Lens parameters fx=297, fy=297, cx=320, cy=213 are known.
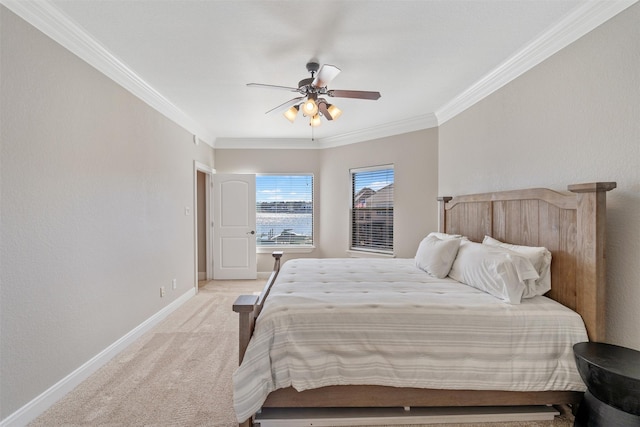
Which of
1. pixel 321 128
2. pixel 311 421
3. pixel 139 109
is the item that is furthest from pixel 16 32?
pixel 321 128

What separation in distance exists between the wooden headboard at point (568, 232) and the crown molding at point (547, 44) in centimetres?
104

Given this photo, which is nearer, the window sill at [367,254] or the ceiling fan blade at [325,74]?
the ceiling fan blade at [325,74]

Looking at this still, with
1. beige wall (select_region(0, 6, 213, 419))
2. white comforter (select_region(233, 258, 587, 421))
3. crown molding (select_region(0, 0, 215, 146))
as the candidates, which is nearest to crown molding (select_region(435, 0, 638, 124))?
white comforter (select_region(233, 258, 587, 421))

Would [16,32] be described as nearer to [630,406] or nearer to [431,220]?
[630,406]

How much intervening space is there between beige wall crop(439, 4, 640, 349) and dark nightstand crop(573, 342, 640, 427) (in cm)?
38

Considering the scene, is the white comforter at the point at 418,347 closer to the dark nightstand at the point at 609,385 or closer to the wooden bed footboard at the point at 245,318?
the wooden bed footboard at the point at 245,318

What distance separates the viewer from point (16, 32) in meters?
1.74

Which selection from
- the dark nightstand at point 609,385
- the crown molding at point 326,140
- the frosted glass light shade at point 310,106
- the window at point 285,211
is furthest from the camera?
the window at point 285,211

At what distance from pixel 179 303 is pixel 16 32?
10.2 ft

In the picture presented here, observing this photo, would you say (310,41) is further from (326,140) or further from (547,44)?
(326,140)

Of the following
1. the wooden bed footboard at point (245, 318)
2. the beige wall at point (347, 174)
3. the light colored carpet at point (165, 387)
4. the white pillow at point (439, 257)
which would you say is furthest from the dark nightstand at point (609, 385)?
the beige wall at point (347, 174)

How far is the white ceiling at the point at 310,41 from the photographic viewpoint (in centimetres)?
189

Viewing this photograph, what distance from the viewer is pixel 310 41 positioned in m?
2.27

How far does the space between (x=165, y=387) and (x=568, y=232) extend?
9.66 feet
